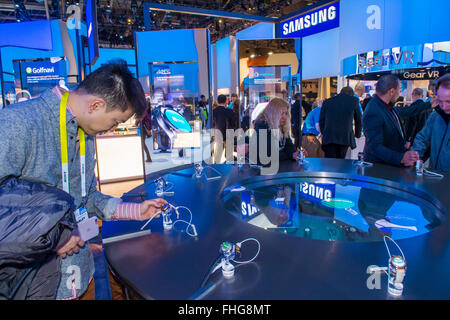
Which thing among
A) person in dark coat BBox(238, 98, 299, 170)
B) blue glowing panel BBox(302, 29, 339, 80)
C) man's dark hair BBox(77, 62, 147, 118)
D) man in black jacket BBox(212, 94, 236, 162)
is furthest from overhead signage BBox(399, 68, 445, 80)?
man's dark hair BBox(77, 62, 147, 118)

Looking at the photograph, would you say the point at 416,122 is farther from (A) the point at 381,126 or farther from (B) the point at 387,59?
(A) the point at 381,126

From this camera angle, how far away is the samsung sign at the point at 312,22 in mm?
4148

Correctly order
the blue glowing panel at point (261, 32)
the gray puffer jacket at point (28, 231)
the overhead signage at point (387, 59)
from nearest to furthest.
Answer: the gray puffer jacket at point (28, 231)
the overhead signage at point (387, 59)
the blue glowing panel at point (261, 32)

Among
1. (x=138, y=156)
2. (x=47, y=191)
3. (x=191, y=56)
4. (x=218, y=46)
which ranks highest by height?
(x=218, y=46)

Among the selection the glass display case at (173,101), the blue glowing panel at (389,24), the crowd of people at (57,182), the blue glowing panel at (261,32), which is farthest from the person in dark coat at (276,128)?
the blue glowing panel at (261,32)

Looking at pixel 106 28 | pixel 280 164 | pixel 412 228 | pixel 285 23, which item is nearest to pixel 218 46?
pixel 106 28

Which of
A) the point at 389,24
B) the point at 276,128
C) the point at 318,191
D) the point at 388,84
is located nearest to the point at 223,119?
the point at 276,128

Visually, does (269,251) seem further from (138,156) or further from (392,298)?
(138,156)

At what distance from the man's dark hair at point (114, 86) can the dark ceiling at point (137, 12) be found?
32.7ft

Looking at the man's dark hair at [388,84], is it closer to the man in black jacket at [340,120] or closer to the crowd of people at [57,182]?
the man in black jacket at [340,120]

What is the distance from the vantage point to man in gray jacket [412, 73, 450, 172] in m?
2.19

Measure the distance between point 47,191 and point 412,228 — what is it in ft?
5.74

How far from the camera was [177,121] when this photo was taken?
4.71 metres

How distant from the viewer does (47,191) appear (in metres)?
0.92
